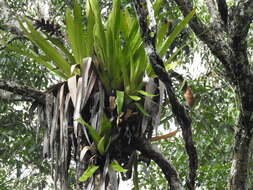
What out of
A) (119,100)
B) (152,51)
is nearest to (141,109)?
(119,100)

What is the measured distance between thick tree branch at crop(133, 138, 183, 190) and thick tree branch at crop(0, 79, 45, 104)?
59 cm

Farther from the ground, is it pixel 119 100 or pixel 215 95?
pixel 215 95

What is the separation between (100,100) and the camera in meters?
2.38

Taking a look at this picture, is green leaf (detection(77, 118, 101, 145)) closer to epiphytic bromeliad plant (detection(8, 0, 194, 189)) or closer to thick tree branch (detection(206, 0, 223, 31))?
epiphytic bromeliad plant (detection(8, 0, 194, 189))

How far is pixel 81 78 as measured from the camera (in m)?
2.42

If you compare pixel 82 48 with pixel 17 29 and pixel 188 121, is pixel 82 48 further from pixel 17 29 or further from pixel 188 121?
pixel 17 29

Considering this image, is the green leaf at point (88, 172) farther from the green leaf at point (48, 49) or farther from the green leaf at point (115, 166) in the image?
the green leaf at point (48, 49)

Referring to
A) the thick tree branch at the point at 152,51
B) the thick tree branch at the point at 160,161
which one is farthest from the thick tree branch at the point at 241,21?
the thick tree branch at the point at 160,161

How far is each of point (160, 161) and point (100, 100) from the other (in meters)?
0.44

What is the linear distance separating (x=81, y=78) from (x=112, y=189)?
1.97 ft

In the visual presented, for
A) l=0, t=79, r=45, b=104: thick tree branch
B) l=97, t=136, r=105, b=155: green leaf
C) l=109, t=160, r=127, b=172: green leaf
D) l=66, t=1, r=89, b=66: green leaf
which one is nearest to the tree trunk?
l=109, t=160, r=127, b=172: green leaf

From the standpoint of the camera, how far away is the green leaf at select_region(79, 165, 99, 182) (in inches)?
85.1

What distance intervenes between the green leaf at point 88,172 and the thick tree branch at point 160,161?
0.91 ft

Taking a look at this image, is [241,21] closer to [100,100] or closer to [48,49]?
[100,100]
